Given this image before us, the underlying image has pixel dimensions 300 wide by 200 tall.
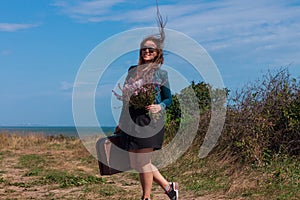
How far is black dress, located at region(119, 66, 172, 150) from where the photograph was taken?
15.2 ft

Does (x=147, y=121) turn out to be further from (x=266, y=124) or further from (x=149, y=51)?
(x=266, y=124)

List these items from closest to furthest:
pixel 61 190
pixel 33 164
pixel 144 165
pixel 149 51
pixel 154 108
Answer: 1. pixel 154 108
2. pixel 144 165
3. pixel 149 51
4. pixel 61 190
5. pixel 33 164

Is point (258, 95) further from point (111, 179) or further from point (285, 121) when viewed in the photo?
point (111, 179)

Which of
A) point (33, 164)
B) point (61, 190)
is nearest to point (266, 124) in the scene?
point (61, 190)

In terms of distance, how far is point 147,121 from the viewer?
4.64m

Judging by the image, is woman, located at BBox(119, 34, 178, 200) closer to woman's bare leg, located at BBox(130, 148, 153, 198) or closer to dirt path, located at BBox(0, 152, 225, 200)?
woman's bare leg, located at BBox(130, 148, 153, 198)

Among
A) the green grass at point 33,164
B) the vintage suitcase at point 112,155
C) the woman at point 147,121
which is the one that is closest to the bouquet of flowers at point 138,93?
the woman at point 147,121

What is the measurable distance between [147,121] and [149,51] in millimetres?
723

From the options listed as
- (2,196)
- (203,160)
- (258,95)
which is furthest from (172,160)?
(2,196)

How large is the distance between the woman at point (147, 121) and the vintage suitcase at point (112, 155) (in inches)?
3.8

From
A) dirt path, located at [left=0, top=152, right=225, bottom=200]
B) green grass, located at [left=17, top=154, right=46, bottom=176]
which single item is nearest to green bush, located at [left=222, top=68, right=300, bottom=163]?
dirt path, located at [left=0, top=152, right=225, bottom=200]

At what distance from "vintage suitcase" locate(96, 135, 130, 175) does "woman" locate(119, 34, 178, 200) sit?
96 mm

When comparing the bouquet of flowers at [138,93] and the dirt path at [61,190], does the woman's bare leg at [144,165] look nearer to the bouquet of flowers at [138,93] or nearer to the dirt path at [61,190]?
the bouquet of flowers at [138,93]

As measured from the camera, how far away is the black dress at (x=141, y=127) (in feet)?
15.2
